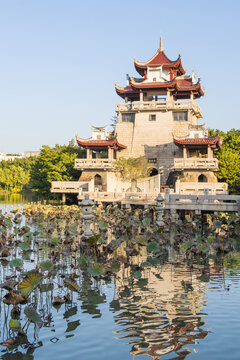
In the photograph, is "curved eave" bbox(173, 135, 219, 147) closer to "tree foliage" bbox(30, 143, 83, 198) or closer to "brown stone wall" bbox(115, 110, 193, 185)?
"brown stone wall" bbox(115, 110, 193, 185)

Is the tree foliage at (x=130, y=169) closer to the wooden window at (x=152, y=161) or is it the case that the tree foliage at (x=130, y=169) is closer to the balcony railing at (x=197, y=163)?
the wooden window at (x=152, y=161)

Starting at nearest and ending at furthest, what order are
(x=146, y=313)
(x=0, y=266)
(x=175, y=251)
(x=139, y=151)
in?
(x=146, y=313), (x=0, y=266), (x=175, y=251), (x=139, y=151)

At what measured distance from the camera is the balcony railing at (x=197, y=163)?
3922 cm

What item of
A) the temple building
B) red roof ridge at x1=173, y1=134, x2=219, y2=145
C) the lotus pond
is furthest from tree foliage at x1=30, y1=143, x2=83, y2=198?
the lotus pond

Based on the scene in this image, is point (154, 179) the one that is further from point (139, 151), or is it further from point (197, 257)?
point (197, 257)

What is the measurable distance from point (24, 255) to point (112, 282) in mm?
4693

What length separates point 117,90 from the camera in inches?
1865

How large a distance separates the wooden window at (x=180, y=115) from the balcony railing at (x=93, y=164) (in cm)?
864

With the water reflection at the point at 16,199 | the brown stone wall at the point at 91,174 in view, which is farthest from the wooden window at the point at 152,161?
the water reflection at the point at 16,199

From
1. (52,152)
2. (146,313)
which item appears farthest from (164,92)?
(146,313)

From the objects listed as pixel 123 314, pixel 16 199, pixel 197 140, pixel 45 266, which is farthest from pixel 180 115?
pixel 123 314

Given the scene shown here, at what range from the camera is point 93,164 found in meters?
42.4

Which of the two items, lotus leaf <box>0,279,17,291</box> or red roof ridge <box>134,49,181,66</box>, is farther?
red roof ridge <box>134,49,181,66</box>

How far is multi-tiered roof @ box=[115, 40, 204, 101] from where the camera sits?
44.5 m
